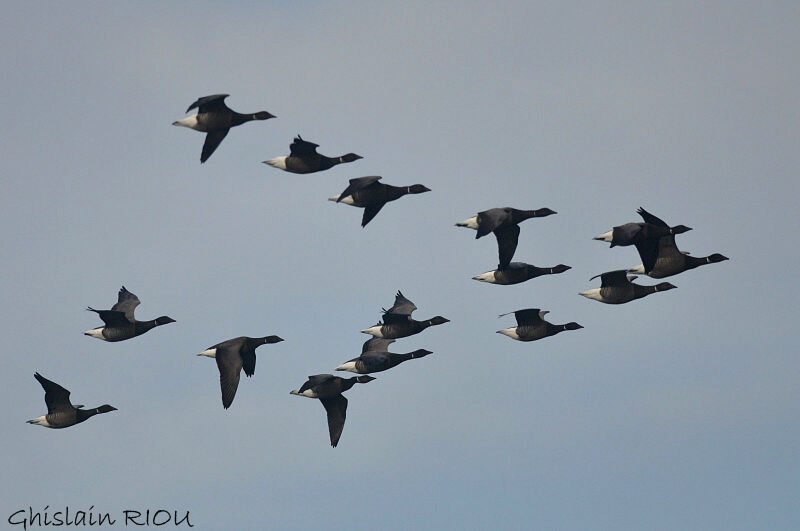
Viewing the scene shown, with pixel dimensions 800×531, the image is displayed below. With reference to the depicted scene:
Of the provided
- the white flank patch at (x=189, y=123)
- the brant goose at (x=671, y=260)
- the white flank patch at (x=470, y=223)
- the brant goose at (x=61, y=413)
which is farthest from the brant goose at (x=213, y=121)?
the brant goose at (x=671, y=260)

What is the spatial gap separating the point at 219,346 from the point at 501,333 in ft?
43.5

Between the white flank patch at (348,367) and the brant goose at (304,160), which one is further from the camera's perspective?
the white flank patch at (348,367)

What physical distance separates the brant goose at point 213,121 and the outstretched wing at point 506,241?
1290 cm

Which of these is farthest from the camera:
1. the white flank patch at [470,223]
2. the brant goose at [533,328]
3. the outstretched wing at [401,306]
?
the outstretched wing at [401,306]

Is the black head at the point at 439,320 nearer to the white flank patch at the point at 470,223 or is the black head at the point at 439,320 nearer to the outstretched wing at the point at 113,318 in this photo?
the white flank patch at the point at 470,223

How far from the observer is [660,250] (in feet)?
184

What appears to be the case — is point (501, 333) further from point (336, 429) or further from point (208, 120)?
point (208, 120)

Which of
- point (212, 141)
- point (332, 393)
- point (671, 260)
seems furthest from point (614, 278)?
point (212, 141)

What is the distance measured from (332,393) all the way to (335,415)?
157 centimetres

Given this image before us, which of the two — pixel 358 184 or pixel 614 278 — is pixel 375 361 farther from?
pixel 614 278

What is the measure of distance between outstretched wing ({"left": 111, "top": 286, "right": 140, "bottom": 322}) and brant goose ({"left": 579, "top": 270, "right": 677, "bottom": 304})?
24.2 meters

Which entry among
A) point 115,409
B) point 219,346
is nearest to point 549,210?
point 219,346

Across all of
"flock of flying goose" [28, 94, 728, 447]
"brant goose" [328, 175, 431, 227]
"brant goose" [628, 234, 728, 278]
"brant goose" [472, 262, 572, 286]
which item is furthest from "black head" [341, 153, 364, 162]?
"brant goose" [628, 234, 728, 278]

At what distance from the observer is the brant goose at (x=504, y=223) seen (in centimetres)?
5678
